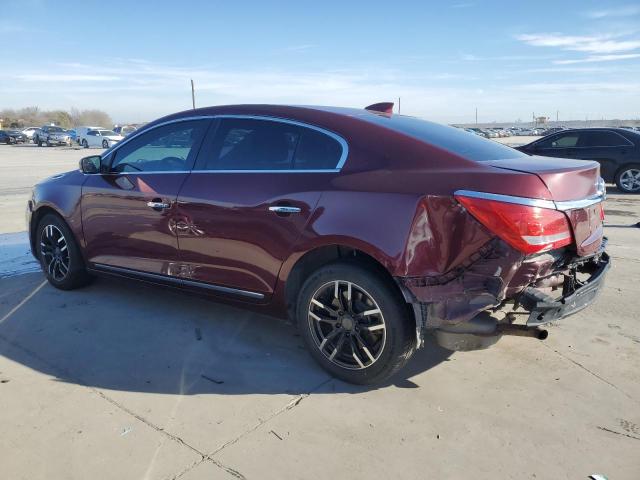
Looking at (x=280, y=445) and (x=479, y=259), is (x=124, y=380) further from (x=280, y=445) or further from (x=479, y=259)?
(x=479, y=259)

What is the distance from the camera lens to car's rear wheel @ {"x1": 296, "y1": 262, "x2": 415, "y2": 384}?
3041mm

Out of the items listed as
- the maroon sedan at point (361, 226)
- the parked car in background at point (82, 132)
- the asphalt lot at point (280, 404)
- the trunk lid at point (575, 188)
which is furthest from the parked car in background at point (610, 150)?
the parked car in background at point (82, 132)

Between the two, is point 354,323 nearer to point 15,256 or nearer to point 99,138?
point 15,256

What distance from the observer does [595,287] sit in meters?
3.24

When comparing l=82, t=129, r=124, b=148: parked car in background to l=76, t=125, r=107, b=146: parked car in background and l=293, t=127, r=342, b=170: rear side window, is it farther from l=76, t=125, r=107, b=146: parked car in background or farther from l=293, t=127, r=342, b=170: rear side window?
l=293, t=127, r=342, b=170: rear side window

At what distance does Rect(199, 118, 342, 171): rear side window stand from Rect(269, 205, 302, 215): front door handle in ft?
0.89

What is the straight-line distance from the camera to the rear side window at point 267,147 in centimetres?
337

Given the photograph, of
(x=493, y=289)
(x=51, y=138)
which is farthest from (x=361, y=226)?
(x=51, y=138)

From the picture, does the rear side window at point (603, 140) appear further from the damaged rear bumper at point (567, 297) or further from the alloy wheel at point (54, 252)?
the alloy wheel at point (54, 252)

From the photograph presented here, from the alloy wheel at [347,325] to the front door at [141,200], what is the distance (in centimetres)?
130

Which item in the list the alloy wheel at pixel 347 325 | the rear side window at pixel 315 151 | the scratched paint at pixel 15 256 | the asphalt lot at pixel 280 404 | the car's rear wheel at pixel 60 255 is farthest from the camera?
the scratched paint at pixel 15 256

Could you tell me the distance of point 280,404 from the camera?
3086mm

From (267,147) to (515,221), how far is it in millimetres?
1731

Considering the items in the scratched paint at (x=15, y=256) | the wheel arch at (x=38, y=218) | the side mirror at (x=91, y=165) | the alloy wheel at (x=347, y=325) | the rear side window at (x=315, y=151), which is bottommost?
the scratched paint at (x=15, y=256)
